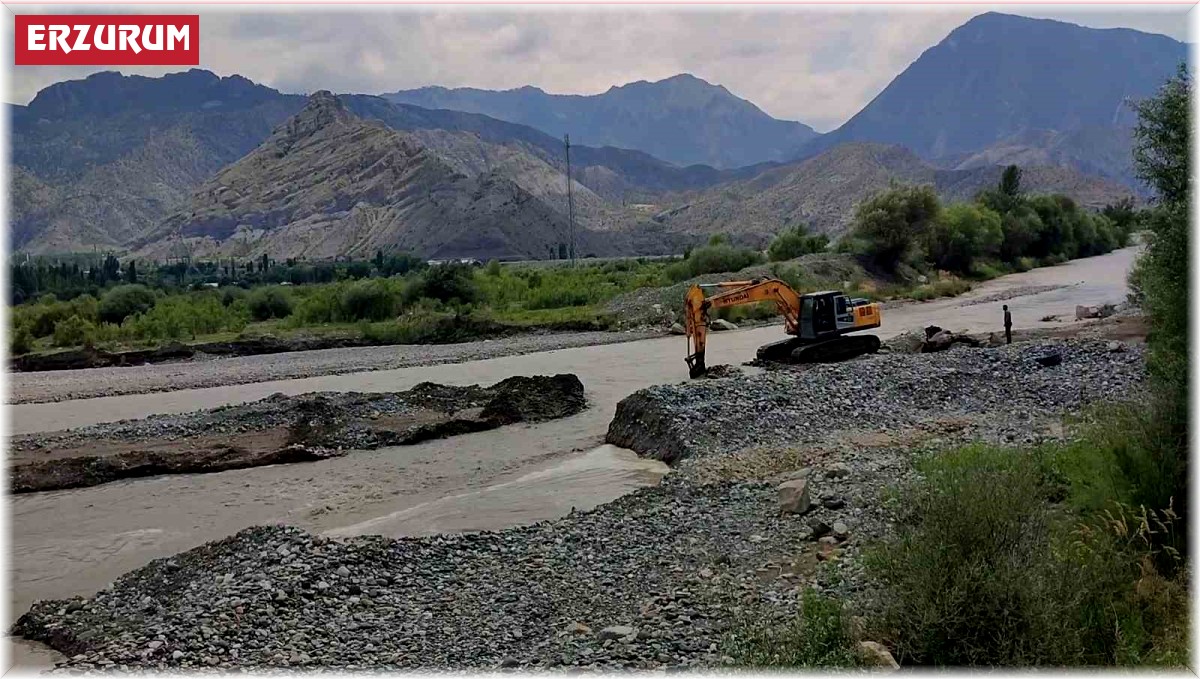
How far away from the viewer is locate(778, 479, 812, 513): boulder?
11242 mm

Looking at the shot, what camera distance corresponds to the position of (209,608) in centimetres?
930

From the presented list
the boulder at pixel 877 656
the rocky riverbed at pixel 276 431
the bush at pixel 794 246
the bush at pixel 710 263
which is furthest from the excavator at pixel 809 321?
the bush at pixel 794 246

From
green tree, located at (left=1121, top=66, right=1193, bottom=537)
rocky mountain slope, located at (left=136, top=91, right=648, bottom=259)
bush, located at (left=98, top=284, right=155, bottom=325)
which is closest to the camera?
green tree, located at (left=1121, top=66, right=1193, bottom=537)

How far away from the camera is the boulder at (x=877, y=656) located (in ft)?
20.4

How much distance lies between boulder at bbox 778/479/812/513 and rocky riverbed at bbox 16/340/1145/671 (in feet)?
0.32

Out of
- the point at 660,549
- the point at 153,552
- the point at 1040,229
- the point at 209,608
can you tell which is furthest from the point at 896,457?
the point at 1040,229

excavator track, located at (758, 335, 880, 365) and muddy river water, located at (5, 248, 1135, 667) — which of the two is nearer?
muddy river water, located at (5, 248, 1135, 667)

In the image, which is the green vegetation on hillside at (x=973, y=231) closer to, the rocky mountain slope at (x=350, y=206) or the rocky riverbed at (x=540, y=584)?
the rocky riverbed at (x=540, y=584)

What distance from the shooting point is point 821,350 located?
24.4 metres

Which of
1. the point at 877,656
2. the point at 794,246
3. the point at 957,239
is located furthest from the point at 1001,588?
the point at 957,239

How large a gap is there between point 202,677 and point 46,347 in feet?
117

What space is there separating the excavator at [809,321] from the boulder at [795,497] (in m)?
11.7

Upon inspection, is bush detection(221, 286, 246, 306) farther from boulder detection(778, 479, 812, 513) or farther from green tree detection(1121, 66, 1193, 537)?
green tree detection(1121, 66, 1193, 537)

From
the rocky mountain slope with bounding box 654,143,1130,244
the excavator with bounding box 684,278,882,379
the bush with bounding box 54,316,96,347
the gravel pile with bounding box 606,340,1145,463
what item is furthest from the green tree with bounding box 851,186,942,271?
the rocky mountain slope with bounding box 654,143,1130,244
